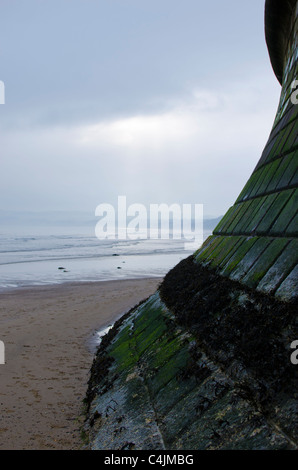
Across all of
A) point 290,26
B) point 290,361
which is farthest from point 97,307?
point 290,361

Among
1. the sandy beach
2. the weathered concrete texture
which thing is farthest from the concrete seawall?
the sandy beach

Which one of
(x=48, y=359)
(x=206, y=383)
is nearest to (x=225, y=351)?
(x=206, y=383)

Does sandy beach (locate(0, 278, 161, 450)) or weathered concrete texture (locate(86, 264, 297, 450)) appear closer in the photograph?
weathered concrete texture (locate(86, 264, 297, 450))

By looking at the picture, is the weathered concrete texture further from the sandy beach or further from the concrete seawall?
the sandy beach

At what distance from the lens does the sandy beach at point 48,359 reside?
4.79m

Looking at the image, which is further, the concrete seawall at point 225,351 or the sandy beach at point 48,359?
the sandy beach at point 48,359

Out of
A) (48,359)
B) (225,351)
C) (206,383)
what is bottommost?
(48,359)

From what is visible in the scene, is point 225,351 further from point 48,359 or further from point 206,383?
point 48,359

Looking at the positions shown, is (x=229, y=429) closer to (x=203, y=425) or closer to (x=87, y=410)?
(x=203, y=425)

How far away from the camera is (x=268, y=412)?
2309 mm

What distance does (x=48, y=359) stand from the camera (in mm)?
8109

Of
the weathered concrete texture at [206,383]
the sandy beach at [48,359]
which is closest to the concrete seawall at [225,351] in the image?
the weathered concrete texture at [206,383]

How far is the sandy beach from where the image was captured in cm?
479

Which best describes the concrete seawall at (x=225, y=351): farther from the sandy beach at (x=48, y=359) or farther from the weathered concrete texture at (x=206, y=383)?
the sandy beach at (x=48, y=359)
